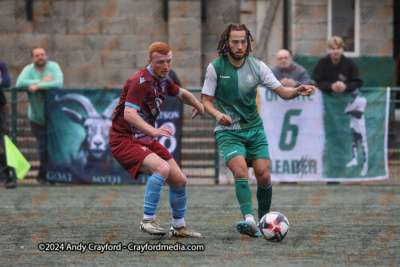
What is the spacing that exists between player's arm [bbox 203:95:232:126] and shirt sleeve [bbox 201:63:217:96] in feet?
0.16

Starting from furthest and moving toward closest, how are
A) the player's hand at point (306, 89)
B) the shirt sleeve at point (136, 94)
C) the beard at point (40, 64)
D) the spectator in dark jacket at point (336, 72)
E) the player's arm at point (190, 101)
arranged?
the beard at point (40, 64) → the spectator in dark jacket at point (336, 72) → the player's arm at point (190, 101) → the player's hand at point (306, 89) → the shirt sleeve at point (136, 94)

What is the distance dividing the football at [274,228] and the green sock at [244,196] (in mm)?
334

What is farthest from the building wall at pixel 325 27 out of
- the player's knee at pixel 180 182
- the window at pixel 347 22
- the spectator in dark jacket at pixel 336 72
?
the player's knee at pixel 180 182

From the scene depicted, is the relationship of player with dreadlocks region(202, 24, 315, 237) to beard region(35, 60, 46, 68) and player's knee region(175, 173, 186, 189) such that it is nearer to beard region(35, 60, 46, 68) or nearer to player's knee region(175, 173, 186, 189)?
player's knee region(175, 173, 186, 189)

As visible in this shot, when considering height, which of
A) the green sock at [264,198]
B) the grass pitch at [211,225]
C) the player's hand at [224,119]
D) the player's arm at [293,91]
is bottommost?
the grass pitch at [211,225]

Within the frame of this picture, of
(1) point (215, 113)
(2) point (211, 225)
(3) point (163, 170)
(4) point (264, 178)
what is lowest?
(2) point (211, 225)

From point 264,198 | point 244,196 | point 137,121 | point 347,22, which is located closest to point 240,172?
point 244,196

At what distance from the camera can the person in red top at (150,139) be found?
6.90m

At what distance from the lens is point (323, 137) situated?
1200 centimetres

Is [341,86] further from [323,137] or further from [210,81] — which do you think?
[210,81]

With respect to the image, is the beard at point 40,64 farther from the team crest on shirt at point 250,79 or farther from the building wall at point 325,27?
the team crest on shirt at point 250,79

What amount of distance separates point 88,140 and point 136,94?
5.36 meters

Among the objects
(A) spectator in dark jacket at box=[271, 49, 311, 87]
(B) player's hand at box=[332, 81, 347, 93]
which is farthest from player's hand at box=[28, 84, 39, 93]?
(B) player's hand at box=[332, 81, 347, 93]

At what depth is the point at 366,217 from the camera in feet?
27.7
